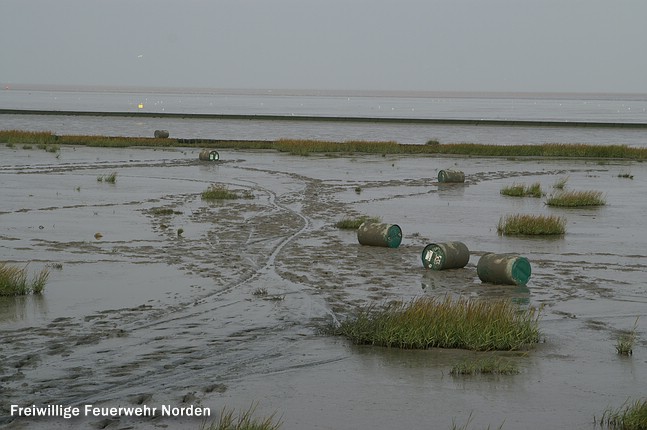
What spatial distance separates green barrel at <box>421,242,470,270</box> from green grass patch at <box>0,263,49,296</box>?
692 centimetres

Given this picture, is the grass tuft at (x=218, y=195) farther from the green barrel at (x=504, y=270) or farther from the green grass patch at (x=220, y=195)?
the green barrel at (x=504, y=270)

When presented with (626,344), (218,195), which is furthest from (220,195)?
(626,344)

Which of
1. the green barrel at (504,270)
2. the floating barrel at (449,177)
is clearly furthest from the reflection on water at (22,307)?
the floating barrel at (449,177)

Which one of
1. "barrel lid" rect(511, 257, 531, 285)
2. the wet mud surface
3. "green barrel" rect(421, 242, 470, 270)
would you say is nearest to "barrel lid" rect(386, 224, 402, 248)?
the wet mud surface

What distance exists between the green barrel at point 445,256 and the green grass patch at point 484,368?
21.0 ft

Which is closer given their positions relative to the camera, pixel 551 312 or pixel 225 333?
pixel 225 333

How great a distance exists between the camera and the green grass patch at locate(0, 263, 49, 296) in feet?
49.1

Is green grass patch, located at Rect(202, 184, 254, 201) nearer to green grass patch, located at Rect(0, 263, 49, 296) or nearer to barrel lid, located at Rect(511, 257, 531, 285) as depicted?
Result: green grass patch, located at Rect(0, 263, 49, 296)

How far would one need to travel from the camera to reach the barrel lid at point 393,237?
20.6 m

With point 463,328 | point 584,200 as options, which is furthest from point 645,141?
point 463,328

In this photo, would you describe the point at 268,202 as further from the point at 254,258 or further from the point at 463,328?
the point at 463,328

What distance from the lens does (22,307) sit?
14.2 meters

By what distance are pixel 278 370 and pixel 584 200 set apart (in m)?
20.9

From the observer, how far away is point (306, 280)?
55.6 feet
